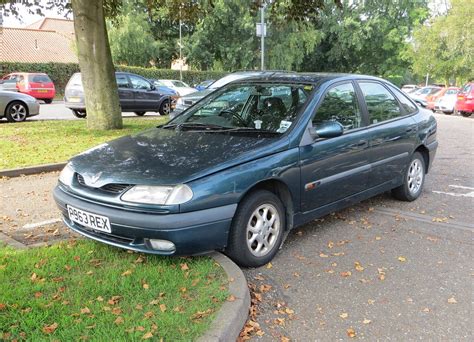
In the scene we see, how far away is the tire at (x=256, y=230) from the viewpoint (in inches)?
147

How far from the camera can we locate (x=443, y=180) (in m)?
7.38

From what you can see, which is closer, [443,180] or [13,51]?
[443,180]

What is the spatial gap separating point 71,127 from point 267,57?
30.0 metres

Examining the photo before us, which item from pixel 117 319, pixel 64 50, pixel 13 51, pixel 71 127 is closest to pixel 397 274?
pixel 117 319

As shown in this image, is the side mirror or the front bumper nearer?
the front bumper

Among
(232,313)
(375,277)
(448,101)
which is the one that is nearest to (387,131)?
(375,277)

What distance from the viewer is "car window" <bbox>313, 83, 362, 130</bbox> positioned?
4.56 metres

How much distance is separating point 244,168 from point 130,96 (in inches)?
547

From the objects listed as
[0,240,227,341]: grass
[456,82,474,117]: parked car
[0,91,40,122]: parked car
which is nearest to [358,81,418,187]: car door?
[0,240,227,341]: grass

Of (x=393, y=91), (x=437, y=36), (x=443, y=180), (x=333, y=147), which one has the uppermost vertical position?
(x=437, y=36)

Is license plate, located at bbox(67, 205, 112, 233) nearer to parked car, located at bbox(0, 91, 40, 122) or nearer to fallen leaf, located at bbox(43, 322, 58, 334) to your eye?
fallen leaf, located at bbox(43, 322, 58, 334)

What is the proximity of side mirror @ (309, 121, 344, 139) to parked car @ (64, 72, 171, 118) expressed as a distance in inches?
505

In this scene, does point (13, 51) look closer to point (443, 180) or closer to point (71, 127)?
point (71, 127)

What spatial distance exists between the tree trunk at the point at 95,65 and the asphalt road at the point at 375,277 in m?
7.03
